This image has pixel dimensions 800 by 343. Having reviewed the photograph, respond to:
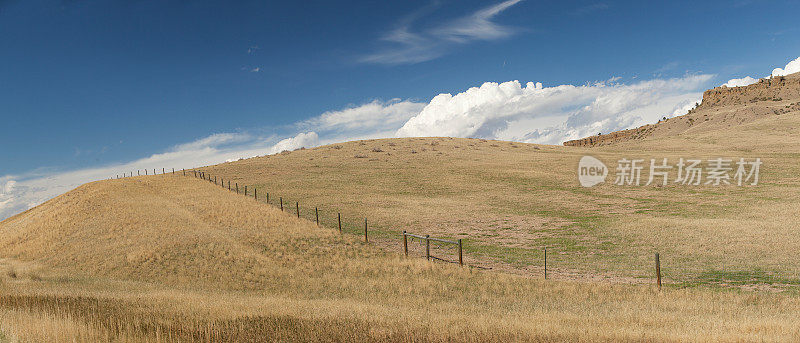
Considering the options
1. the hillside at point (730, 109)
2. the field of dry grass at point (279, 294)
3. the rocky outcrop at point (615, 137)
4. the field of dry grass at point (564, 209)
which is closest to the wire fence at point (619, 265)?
the field of dry grass at point (564, 209)

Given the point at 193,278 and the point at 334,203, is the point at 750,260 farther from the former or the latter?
the point at 334,203

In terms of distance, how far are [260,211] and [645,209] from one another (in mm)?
33194

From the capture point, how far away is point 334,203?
42.2 meters

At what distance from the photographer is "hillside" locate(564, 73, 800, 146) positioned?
118875 mm

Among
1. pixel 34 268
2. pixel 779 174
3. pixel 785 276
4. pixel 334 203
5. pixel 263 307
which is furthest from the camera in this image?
pixel 779 174

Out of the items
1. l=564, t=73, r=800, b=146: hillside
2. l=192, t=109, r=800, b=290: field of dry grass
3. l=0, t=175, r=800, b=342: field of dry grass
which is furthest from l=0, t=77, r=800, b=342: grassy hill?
l=564, t=73, r=800, b=146: hillside

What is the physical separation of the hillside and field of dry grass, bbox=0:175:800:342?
12660 cm

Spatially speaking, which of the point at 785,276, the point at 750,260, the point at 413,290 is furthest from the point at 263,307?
the point at 750,260

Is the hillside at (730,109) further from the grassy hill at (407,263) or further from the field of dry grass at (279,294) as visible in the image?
the field of dry grass at (279,294)

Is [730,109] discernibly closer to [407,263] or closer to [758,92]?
[758,92]

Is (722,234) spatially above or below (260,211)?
below

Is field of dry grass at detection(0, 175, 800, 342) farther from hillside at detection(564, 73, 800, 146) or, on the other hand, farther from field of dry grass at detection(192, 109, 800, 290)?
hillside at detection(564, 73, 800, 146)

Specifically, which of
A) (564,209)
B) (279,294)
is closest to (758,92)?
(564,209)

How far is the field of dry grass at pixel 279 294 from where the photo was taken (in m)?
7.58
